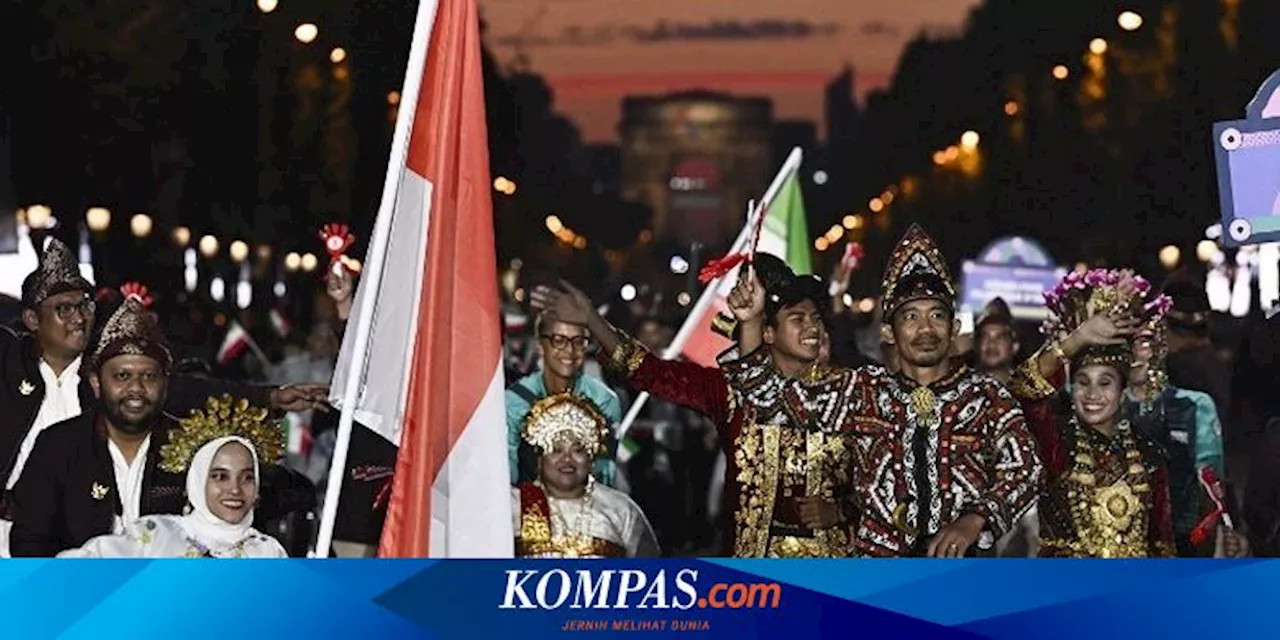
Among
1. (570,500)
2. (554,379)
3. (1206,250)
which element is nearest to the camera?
(570,500)

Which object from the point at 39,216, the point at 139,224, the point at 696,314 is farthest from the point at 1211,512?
the point at 139,224

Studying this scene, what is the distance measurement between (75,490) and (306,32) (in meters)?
34.4

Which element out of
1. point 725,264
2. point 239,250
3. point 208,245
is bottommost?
point 725,264

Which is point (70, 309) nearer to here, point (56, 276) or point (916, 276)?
point (56, 276)

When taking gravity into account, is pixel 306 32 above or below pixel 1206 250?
above

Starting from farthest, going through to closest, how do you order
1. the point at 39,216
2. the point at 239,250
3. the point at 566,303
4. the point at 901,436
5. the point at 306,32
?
Result: the point at 239,250
the point at 306,32
the point at 39,216
the point at 566,303
the point at 901,436

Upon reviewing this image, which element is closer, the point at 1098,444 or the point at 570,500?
the point at 1098,444

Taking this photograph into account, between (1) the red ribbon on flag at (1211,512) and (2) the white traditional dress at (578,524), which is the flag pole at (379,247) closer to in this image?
(2) the white traditional dress at (578,524)

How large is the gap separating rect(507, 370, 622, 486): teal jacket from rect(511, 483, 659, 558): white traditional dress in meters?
1.01

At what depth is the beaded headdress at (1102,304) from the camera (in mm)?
10938

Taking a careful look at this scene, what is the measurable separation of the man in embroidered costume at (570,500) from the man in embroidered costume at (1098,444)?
1.46m

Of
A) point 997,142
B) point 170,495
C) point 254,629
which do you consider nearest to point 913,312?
point 170,495

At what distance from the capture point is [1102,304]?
35.8 ft

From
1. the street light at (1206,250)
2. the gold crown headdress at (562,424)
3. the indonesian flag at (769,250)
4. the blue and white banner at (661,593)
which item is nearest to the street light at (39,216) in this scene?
the street light at (1206,250)
